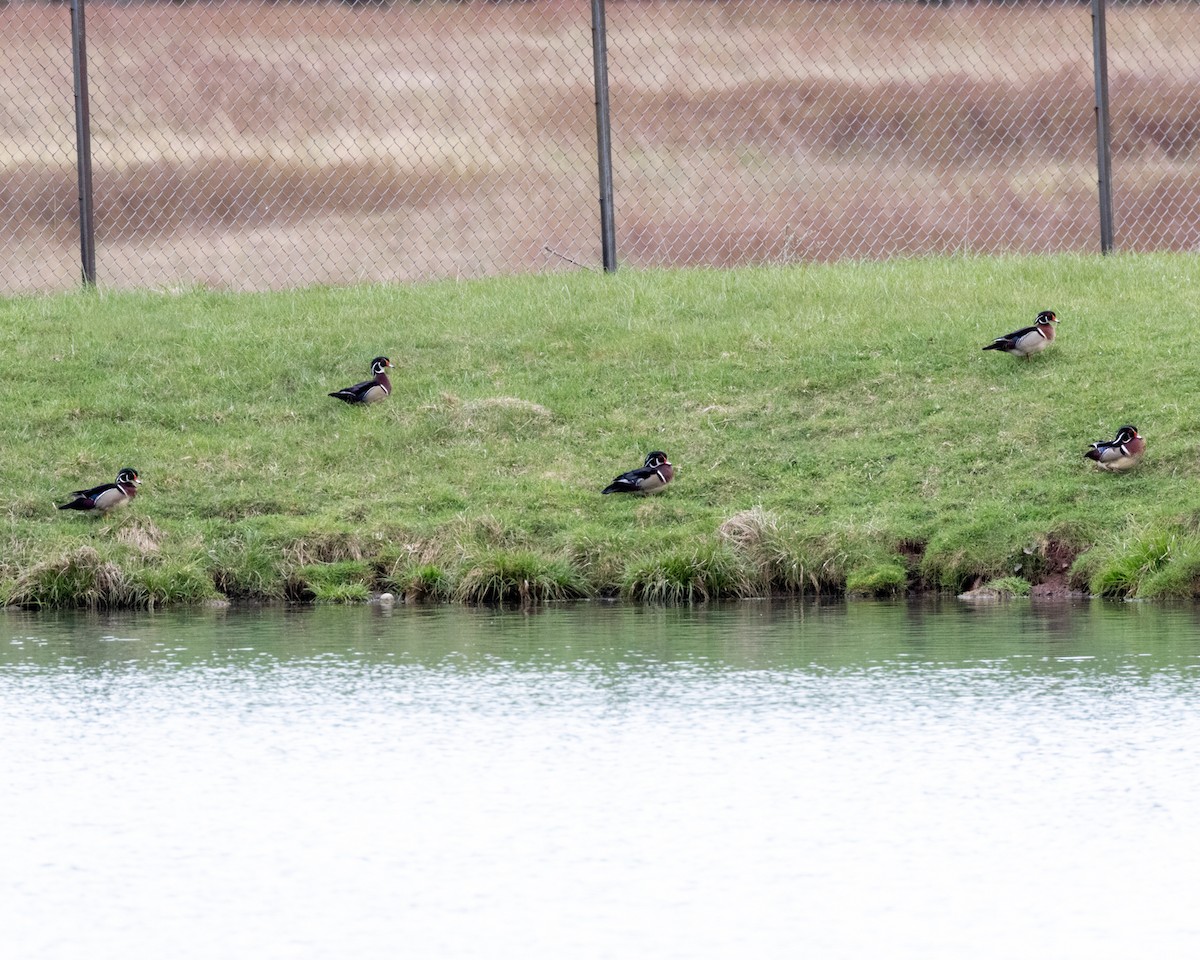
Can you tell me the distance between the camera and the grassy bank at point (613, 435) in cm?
1103

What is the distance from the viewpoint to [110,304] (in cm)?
1616

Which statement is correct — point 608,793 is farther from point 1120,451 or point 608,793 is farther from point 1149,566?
point 1120,451

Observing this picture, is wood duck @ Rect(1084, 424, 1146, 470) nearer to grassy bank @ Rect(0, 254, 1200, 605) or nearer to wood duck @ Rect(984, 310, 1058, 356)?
grassy bank @ Rect(0, 254, 1200, 605)

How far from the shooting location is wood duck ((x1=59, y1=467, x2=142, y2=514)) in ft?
38.3

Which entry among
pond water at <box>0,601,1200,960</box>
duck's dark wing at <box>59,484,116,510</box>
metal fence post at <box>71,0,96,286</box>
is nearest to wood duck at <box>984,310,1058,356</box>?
pond water at <box>0,601,1200,960</box>

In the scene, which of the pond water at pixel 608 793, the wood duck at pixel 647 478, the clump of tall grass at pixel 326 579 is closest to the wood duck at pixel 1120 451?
the pond water at pixel 608 793

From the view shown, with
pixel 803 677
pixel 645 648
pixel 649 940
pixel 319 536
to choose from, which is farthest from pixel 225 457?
pixel 649 940

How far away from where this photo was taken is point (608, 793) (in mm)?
6059

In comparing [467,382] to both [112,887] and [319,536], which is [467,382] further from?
[112,887]

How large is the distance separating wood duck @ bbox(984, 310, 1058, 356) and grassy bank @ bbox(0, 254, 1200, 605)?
0.47 feet

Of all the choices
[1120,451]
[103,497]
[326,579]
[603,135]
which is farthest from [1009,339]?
[103,497]

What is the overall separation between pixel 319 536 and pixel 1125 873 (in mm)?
7129

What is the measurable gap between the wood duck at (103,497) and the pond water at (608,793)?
2.34m

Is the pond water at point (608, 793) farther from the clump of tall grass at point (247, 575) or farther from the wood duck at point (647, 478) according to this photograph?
the wood duck at point (647, 478)
